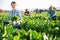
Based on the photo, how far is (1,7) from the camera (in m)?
13.4

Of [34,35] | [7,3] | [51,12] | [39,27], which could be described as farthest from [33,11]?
[34,35]

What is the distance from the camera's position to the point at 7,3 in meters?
13.4

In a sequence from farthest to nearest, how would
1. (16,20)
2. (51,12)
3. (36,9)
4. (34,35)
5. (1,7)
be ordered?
(36,9) < (1,7) < (51,12) < (16,20) < (34,35)

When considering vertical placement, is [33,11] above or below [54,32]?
below

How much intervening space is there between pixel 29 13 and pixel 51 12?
3.61 m

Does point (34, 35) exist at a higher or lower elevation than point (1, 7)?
higher

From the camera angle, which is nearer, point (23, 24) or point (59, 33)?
point (59, 33)

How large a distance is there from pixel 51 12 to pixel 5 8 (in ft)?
13.7

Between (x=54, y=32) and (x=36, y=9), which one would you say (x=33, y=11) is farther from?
(x=54, y=32)

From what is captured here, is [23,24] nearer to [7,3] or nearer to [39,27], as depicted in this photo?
[39,27]

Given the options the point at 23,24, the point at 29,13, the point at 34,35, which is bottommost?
the point at 29,13

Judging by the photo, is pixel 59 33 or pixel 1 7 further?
pixel 1 7

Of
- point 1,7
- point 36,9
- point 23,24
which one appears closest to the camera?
point 23,24

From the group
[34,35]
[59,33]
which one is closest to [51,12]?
[59,33]
